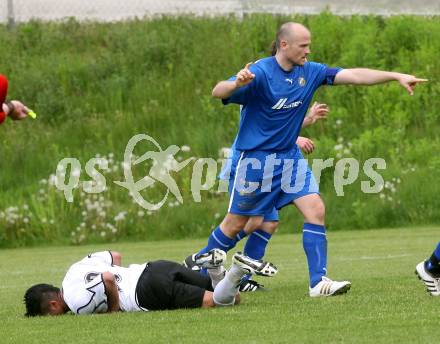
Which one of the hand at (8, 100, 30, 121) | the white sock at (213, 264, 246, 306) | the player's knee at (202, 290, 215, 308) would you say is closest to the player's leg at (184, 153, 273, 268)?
the player's knee at (202, 290, 215, 308)

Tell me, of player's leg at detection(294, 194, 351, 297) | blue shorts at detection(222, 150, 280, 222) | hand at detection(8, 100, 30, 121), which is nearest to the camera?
hand at detection(8, 100, 30, 121)

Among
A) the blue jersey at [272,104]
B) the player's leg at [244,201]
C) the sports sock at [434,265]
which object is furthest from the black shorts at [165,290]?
the sports sock at [434,265]

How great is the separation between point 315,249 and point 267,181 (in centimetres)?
63

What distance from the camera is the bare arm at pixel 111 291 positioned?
824 cm

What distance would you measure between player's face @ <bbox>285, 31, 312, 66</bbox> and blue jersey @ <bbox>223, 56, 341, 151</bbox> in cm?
11

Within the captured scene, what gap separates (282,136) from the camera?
9.13 metres

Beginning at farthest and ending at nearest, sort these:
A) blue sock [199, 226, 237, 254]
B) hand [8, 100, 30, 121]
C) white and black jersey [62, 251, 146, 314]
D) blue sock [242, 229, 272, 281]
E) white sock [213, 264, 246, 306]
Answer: blue sock [242, 229, 272, 281]
blue sock [199, 226, 237, 254]
white and black jersey [62, 251, 146, 314]
white sock [213, 264, 246, 306]
hand [8, 100, 30, 121]

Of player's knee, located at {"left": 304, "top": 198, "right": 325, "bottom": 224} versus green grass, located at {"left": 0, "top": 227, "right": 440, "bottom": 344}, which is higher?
player's knee, located at {"left": 304, "top": 198, "right": 325, "bottom": 224}

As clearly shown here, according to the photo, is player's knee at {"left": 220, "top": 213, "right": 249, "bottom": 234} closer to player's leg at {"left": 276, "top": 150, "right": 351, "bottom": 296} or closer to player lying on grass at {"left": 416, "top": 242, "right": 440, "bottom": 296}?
player's leg at {"left": 276, "top": 150, "right": 351, "bottom": 296}

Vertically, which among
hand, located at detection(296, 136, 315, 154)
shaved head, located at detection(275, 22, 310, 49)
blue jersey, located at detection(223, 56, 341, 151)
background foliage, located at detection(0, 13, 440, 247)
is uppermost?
shaved head, located at detection(275, 22, 310, 49)

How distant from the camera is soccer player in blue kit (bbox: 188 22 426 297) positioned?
9.03 m

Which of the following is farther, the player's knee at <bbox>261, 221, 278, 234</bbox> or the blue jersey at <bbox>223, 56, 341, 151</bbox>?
the player's knee at <bbox>261, 221, 278, 234</bbox>

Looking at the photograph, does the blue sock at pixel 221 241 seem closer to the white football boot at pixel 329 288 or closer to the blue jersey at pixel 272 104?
the blue jersey at pixel 272 104

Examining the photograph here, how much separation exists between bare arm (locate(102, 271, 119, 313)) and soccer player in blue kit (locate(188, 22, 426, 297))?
919mm
